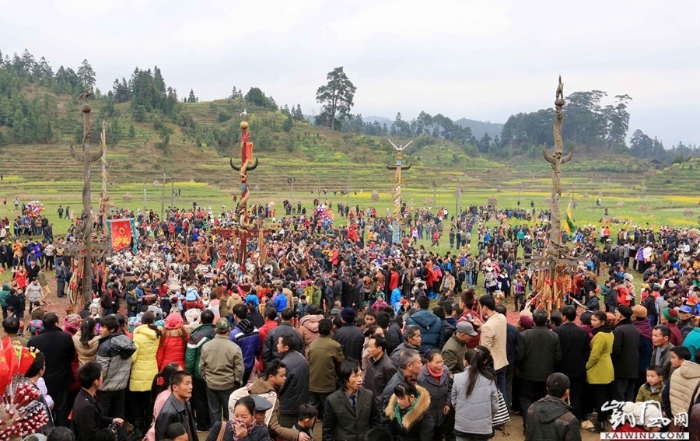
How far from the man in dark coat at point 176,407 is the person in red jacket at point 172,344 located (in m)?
1.91

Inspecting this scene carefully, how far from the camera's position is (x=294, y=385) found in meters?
6.32

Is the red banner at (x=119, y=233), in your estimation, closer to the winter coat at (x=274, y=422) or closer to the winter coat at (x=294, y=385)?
the winter coat at (x=294, y=385)

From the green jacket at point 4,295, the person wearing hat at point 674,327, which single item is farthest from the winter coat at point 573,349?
the green jacket at point 4,295

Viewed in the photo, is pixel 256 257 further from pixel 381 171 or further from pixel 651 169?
pixel 651 169

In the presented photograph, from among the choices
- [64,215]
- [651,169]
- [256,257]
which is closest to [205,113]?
[64,215]

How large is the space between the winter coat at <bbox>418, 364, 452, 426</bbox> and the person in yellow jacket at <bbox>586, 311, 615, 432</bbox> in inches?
98.2

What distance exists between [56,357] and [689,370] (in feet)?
20.7

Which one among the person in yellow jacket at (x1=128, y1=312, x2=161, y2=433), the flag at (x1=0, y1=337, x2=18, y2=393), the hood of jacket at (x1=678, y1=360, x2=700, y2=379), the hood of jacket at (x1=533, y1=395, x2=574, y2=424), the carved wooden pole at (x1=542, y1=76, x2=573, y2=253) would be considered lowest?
the person in yellow jacket at (x1=128, y1=312, x2=161, y2=433)

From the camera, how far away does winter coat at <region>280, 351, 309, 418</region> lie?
6.31m

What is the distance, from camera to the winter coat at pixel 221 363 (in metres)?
6.73

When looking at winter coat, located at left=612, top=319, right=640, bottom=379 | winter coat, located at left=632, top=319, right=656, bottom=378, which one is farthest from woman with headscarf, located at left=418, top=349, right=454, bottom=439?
winter coat, located at left=632, top=319, right=656, bottom=378

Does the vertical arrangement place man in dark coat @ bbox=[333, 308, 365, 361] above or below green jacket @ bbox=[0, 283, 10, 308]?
above

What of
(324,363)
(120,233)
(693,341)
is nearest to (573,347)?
(693,341)

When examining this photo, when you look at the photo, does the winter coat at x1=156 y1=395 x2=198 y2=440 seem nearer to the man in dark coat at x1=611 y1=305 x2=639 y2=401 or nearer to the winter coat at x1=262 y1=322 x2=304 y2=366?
the winter coat at x1=262 y1=322 x2=304 y2=366
